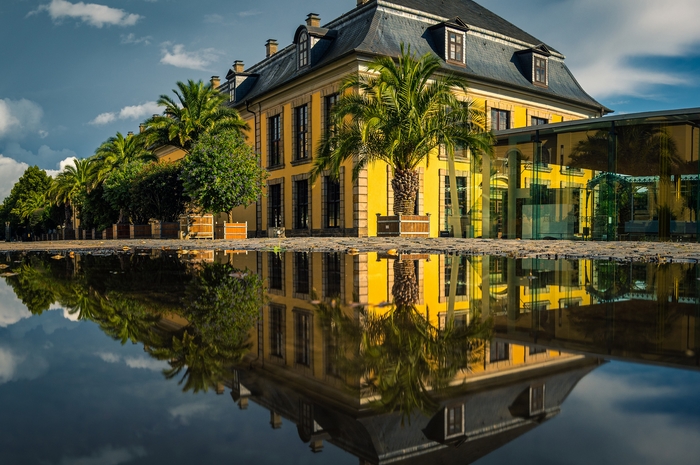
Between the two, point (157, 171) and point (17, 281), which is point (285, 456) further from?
point (157, 171)

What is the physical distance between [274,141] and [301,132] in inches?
130

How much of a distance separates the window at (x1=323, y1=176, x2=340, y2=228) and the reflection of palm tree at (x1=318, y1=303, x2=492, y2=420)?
82.6 ft

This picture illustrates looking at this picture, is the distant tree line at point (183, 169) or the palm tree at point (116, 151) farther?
the palm tree at point (116, 151)

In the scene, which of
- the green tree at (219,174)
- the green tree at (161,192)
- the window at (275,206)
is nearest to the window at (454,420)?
the green tree at (219,174)

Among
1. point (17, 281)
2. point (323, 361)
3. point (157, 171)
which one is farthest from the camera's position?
point (157, 171)

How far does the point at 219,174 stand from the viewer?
2409cm

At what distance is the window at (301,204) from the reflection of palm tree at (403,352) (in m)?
27.7

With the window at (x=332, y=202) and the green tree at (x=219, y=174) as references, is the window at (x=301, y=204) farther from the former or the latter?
the green tree at (x=219, y=174)

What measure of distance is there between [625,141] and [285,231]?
17.8 meters

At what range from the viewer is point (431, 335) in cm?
297

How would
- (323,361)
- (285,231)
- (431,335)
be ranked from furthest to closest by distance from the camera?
1. (285,231)
2. (431,335)
3. (323,361)

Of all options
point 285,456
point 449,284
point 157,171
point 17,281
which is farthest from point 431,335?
point 157,171

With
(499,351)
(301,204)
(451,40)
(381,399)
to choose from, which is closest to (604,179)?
(451,40)

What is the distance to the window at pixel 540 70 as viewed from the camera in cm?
3297
